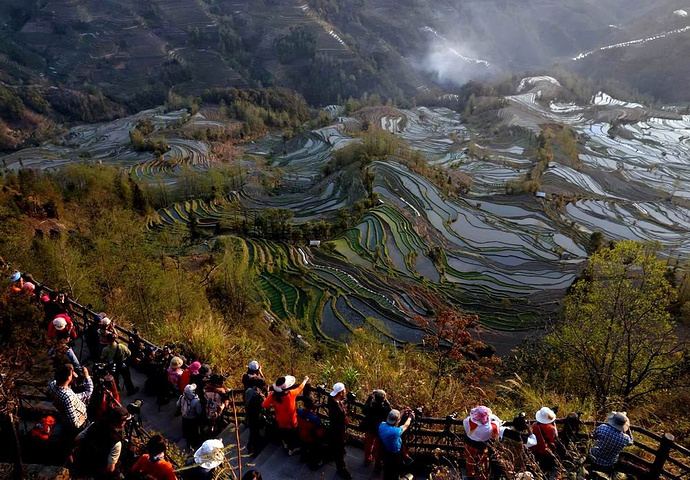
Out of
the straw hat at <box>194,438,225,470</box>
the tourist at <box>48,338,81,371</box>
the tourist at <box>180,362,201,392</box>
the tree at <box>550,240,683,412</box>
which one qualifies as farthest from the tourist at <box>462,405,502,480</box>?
the tree at <box>550,240,683,412</box>

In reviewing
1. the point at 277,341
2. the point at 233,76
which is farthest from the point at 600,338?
the point at 233,76

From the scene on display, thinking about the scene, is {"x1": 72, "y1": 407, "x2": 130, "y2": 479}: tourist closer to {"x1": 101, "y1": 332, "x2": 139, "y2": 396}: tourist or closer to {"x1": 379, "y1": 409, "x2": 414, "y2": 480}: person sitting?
{"x1": 101, "y1": 332, "x2": 139, "y2": 396}: tourist

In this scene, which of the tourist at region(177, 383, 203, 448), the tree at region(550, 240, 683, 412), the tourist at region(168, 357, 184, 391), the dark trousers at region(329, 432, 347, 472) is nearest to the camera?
the dark trousers at region(329, 432, 347, 472)

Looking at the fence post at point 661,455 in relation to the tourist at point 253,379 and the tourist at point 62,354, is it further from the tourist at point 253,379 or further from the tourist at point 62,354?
the tourist at point 62,354

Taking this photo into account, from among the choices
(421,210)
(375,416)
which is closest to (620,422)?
(375,416)

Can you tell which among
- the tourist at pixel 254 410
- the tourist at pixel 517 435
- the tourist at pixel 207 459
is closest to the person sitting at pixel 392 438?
the tourist at pixel 517 435

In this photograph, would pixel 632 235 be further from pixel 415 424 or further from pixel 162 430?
pixel 162 430
